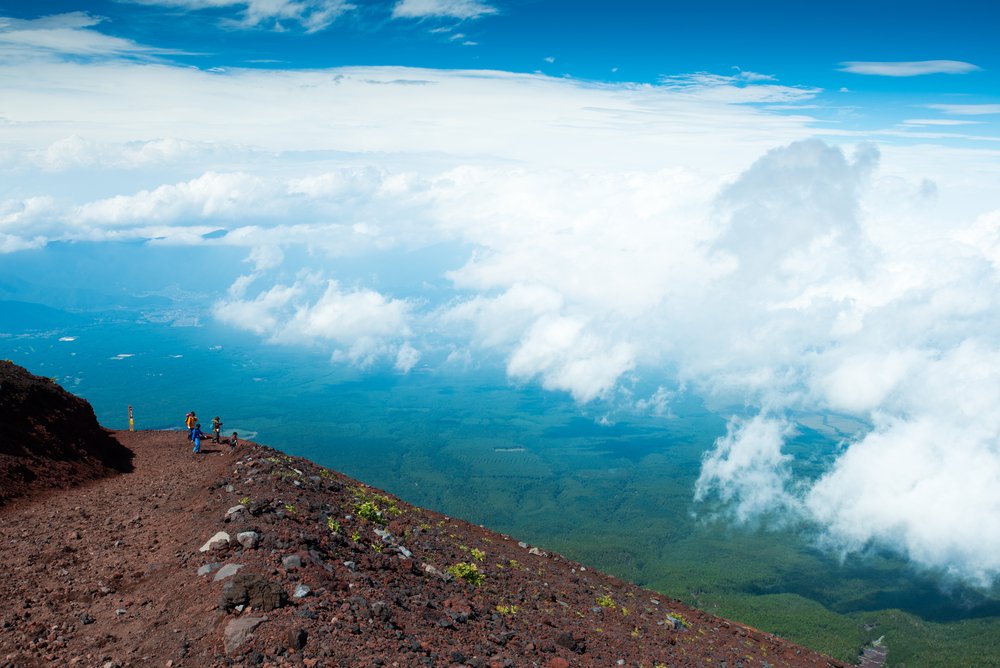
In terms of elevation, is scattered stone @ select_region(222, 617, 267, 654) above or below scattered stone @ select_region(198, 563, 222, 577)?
below

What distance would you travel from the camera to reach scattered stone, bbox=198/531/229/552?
16.2m

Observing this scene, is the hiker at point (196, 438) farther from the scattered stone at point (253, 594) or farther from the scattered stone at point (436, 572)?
the scattered stone at point (253, 594)

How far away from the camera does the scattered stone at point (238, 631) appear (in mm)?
→ 12281

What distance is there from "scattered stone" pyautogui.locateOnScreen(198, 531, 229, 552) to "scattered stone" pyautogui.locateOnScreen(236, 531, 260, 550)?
36 centimetres

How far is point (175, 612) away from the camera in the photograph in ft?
45.0

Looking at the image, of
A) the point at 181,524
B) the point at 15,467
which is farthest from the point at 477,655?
the point at 15,467

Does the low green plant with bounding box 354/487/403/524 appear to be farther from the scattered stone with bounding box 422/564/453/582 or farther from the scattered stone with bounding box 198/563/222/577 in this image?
the scattered stone with bounding box 198/563/222/577

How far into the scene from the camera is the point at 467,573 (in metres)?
20.0

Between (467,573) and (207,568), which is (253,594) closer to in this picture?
(207,568)

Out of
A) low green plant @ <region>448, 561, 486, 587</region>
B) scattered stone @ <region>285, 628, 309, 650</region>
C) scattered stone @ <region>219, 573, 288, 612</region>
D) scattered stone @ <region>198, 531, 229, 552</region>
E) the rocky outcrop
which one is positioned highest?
the rocky outcrop

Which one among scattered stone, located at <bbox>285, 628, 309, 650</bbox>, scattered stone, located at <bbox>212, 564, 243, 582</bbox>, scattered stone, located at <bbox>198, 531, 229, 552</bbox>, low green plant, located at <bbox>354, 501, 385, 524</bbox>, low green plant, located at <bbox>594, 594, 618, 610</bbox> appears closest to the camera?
scattered stone, located at <bbox>285, 628, 309, 650</bbox>

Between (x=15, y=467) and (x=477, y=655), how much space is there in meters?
19.6

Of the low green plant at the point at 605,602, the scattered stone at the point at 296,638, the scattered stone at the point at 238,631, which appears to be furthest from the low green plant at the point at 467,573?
the scattered stone at the point at 238,631

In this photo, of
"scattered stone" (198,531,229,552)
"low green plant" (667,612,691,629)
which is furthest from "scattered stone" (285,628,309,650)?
"low green plant" (667,612,691,629)
